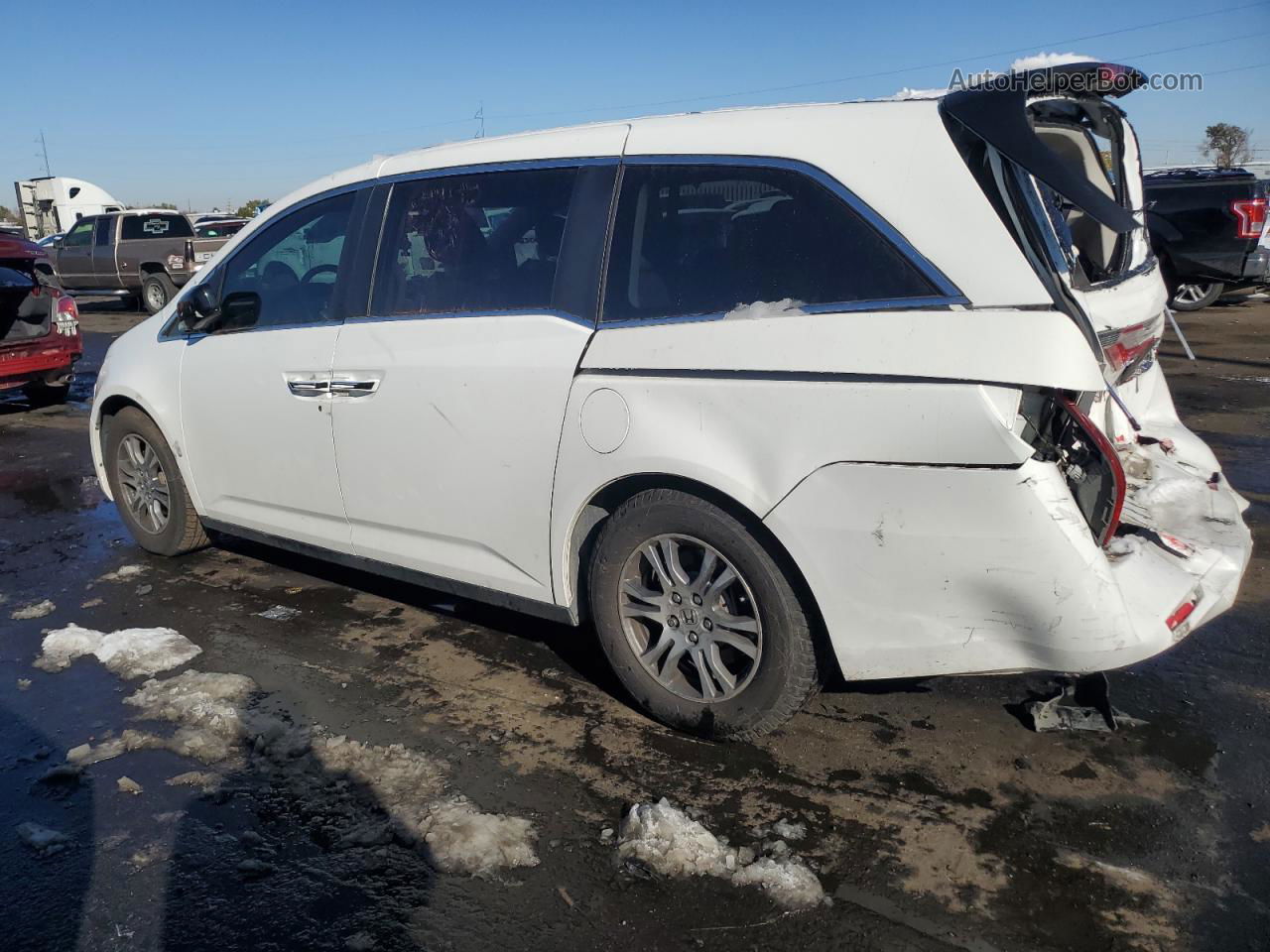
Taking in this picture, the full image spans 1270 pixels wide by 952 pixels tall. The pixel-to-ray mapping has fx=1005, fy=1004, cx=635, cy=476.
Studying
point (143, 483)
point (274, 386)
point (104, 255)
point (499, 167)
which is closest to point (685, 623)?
point (499, 167)

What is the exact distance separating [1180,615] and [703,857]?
4.83 feet

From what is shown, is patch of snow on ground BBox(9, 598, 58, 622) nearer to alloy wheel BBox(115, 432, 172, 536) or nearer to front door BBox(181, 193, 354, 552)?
alloy wheel BBox(115, 432, 172, 536)

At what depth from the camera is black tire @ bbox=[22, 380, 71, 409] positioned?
33.9 ft

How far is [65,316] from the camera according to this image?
9.91m

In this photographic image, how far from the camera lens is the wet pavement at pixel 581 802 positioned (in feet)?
8.18

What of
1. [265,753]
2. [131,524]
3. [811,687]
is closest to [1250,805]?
[811,687]

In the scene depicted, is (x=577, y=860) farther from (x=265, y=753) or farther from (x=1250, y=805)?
(x=1250, y=805)

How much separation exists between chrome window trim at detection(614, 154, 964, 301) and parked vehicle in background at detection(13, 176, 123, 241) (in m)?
43.2

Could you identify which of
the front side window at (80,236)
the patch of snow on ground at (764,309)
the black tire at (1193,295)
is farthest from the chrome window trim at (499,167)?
the front side window at (80,236)

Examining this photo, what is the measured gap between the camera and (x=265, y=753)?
3316mm

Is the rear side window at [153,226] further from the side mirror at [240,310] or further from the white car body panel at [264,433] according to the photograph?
the side mirror at [240,310]

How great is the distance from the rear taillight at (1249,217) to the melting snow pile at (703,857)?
14251 millimetres

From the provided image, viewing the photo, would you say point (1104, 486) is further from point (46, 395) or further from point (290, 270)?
point (46, 395)

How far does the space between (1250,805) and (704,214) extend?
2.37m
